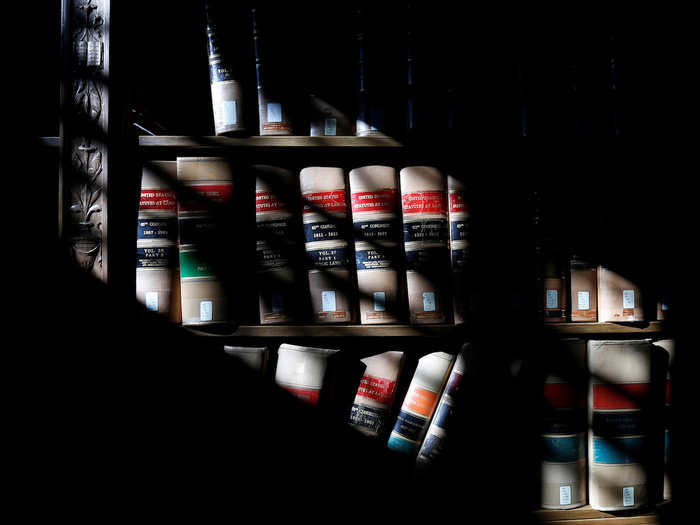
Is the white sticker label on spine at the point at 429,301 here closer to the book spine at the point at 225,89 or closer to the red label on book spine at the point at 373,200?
the red label on book spine at the point at 373,200

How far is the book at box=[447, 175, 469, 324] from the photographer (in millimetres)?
999

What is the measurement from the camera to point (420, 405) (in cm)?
101

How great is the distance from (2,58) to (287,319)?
1.09 meters

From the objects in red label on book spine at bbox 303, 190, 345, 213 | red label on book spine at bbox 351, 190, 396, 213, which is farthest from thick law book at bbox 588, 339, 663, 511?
red label on book spine at bbox 303, 190, 345, 213

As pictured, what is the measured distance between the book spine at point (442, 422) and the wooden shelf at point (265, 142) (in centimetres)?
51

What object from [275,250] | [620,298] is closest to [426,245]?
[275,250]

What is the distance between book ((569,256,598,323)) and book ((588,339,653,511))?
8 cm

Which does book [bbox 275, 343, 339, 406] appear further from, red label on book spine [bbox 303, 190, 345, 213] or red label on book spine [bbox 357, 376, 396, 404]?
red label on book spine [bbox 303, 190, 345, 213]

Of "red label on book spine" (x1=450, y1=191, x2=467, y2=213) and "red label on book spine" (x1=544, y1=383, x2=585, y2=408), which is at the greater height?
"red label on book spine" (x1=450, y1=191, x2=467, y2=213)

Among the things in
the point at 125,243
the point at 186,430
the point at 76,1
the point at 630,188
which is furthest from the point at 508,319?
the point at 76,1

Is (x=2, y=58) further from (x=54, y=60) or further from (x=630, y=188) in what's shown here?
(x=630, y=188)

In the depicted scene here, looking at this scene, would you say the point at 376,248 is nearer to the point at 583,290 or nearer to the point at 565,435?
the point at 583,290

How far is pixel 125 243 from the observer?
104cm

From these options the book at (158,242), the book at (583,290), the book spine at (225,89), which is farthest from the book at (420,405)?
the book spine at (225,89)
